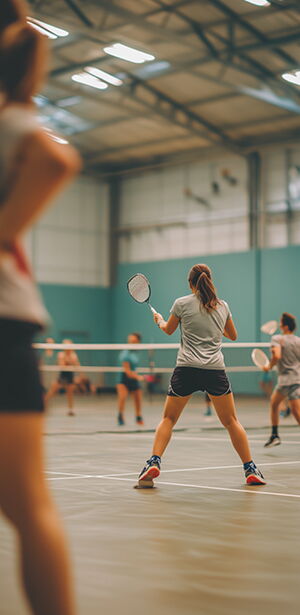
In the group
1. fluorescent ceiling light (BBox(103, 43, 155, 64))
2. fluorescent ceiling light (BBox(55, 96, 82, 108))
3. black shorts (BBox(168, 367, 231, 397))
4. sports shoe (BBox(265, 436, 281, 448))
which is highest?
fluorescent ceiling light (BBox(103, 43, 155, 64))

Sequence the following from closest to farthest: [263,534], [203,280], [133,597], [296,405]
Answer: [133,597], [263,534], [203,280], [296,405]

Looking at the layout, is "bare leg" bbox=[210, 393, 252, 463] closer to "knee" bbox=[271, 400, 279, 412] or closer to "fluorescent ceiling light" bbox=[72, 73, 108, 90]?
"knee" bbox=[271, 400, 279, 412]

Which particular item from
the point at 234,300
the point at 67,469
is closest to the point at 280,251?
the point at 234,300

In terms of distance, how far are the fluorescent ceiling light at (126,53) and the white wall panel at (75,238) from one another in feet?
28.3

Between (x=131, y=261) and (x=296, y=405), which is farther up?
(x=131, y=261)

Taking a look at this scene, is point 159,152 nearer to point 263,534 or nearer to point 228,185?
point 228,185

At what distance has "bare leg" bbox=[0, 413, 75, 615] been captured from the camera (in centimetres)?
223

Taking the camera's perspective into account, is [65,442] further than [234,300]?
No

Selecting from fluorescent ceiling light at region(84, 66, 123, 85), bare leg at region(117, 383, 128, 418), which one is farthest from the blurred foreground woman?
fluorescent ceiling light at region(84, 66, 123, 85)

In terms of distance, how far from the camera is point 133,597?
12.3 ft

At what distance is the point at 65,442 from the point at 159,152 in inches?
860

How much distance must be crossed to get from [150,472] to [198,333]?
115 cm

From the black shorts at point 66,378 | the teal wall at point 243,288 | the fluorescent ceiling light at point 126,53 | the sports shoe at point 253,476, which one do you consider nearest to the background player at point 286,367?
the sports shoe at point 253,476

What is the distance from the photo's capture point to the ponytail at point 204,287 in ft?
24.2
